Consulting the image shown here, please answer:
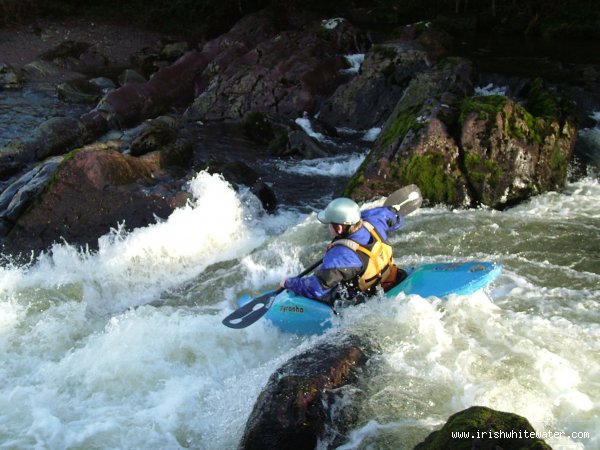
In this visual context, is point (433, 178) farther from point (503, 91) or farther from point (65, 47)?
point (65, 47)

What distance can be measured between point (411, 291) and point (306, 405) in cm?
169

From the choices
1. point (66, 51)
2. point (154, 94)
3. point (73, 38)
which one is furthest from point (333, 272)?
point (73, 38)

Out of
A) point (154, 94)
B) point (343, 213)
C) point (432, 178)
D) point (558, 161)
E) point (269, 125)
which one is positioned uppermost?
point (343, 213)

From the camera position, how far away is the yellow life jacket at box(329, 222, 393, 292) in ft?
15.7

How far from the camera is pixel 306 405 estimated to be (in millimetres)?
3770

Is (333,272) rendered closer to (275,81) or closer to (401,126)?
(401,126)

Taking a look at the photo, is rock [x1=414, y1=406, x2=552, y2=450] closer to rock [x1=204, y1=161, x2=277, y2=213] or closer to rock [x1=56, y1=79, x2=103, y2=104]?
rock [x1=204, y1=161, x2=277, y2=213]

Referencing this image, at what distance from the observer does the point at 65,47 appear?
1873 centimetres

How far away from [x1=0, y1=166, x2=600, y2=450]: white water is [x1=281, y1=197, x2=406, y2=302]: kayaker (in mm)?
232

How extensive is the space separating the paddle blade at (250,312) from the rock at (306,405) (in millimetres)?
1062

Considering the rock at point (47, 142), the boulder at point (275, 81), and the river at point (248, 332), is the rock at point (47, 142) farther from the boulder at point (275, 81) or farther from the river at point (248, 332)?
the river at point (248, 332)

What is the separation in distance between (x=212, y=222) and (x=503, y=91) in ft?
22.2

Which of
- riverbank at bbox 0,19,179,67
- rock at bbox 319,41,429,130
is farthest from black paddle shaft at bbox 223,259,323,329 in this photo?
riverbank at bbox 0,19,179,67

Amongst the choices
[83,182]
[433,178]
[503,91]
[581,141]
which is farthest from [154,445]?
[503,91]
